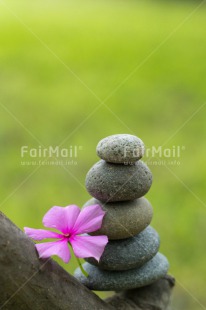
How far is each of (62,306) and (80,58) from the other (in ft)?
17.2

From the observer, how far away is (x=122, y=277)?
1719 mm

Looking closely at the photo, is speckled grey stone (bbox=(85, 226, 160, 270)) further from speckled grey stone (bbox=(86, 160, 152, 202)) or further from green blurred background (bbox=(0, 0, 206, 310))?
green blurred background (bbox=(0, 0, 206, 310))

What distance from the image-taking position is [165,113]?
4.93m

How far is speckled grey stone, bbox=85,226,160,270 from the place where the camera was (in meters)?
1.69

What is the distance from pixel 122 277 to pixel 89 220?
23 centimetres

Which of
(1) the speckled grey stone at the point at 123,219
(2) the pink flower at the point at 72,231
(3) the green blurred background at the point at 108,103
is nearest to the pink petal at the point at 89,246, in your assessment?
(2) the pink flower at the point at 72,231

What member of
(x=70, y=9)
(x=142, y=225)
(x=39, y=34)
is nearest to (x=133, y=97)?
(x=39, y=34)

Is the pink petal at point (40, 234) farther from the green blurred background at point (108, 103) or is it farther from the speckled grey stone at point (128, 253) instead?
the green blurred background at point (108, 103)

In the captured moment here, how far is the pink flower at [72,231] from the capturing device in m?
1.51

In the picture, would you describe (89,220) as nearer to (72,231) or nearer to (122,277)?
(72,231)

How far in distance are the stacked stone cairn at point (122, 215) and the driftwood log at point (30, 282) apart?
0.12 meters

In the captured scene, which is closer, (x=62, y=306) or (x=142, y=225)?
(x=62, y=306)

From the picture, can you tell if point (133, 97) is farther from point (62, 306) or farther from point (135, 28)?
point (62, 306)

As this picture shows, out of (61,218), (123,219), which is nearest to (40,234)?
(61,218)
